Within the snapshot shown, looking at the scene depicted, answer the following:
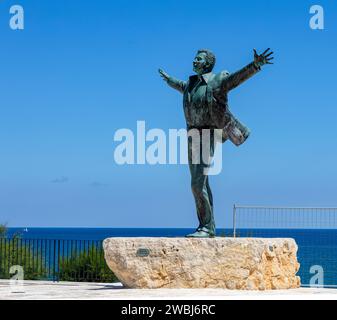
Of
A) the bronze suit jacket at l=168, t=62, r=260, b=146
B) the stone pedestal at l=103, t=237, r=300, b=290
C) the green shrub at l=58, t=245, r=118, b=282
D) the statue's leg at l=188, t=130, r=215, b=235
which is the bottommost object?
the green shrub at l=58, t=245, r=118, b=282

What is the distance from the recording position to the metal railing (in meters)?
20.8

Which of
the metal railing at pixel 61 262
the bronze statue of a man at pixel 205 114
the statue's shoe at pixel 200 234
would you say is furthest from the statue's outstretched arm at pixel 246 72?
the metal railing at pixel 61 262

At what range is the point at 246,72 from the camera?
13578 mm

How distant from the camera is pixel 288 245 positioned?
14.8 meters

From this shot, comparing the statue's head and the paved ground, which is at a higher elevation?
the statue's head

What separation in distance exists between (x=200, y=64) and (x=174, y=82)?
0.87 m

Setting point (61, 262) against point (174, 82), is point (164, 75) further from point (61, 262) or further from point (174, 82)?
point (61, 262)

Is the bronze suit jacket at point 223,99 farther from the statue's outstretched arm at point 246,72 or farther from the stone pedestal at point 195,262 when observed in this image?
the stone pedestal at point 195,262

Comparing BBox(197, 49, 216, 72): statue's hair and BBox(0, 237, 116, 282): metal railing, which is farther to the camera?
BBox(0, 237, 116, 282): metal railing

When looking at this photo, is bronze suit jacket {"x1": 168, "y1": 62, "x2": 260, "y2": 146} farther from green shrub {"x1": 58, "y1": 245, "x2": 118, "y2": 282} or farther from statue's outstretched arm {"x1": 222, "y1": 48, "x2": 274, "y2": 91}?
green shrub {"x1": 58, "y1": 245, "x2": 118, "y2": 282}

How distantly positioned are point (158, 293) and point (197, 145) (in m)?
2.60

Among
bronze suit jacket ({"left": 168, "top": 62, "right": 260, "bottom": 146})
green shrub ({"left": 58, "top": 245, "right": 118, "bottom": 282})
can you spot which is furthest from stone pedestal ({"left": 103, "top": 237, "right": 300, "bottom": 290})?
green shrub ({"left": 58, "top": 245, "right": 118, "bottom": 282})

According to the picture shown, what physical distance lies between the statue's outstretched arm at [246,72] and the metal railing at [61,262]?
770 cm
